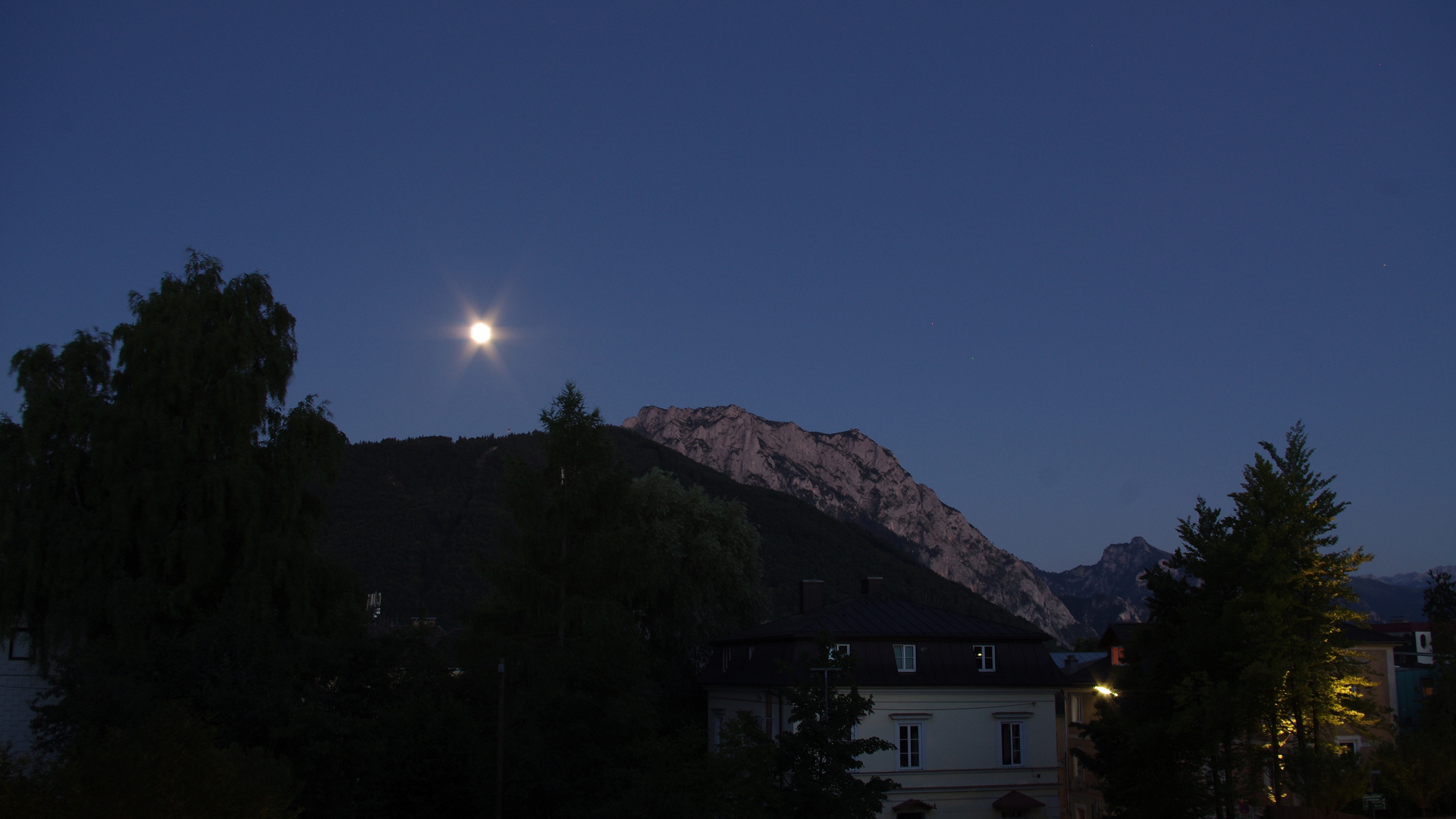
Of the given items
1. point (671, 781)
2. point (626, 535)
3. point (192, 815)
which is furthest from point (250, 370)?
point (192, 815)

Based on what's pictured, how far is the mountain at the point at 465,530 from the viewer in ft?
394

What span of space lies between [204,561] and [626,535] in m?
14.4

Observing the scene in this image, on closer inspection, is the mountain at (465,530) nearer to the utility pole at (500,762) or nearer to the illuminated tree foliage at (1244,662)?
the utility pole at (500,762)

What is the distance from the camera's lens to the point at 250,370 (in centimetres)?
3209

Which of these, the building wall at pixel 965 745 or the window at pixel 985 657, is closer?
→ the building wall at pixel 965 745

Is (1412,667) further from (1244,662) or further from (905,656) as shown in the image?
(1244,662)

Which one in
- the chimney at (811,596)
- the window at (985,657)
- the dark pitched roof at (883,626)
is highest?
the chimney at (811,596)

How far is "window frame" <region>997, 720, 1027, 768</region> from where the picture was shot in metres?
37.8

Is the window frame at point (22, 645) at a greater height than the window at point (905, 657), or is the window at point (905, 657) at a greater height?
the window frame at point (22, 645)

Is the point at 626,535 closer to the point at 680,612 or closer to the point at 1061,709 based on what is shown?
the point at 680,612

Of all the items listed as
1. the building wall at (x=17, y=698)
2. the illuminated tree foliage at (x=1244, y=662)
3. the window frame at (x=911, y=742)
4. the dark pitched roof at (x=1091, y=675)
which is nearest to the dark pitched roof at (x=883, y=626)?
the dark pitched roof at (x=1091, y=675)

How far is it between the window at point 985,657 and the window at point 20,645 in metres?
33.6

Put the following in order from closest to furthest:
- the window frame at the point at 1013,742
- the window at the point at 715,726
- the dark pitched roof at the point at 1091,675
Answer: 1. the window frame at the point at 1013,742
2. the dark pitched roof at the point at 1091,675
3. the window at the point at 715,726

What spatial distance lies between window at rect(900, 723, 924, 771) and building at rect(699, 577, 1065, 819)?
0.14 ft
